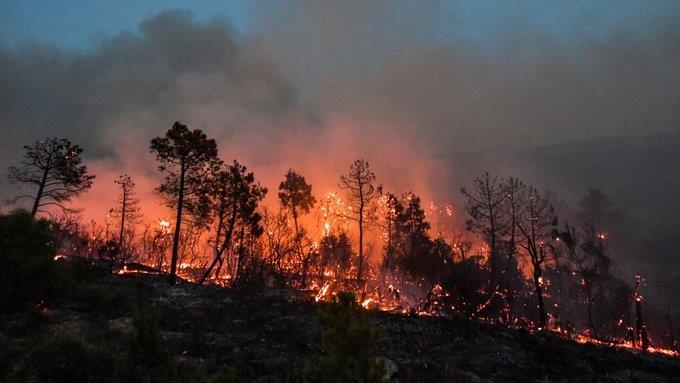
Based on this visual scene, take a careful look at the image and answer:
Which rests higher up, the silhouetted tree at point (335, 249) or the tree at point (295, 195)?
the tree at point (295, 195)

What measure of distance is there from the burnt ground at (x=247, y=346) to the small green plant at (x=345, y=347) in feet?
8.36

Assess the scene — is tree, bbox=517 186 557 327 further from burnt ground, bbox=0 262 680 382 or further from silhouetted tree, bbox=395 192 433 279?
silhouetted tree, bbox=395 192 433 279

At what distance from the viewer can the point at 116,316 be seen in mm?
20812

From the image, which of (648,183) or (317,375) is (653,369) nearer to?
(317,375)

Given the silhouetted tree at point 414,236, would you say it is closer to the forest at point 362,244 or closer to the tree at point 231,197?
the forest at point 362,244

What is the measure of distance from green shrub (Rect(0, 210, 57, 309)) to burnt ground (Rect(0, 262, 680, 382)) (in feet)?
2.62

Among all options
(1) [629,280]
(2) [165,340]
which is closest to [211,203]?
(2) [165,340]

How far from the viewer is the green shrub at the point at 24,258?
1714 cm

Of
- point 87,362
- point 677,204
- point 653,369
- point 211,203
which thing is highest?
point 677,204

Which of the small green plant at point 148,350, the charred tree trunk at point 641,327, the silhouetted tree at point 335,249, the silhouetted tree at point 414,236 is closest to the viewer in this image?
the small green plant at point 148,350

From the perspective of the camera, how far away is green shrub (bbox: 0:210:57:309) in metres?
17.1

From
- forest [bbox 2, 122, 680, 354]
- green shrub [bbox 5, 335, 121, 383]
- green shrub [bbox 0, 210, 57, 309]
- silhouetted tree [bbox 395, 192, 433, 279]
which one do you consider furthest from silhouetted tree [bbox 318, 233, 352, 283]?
green shrub [bbox 5, 335, 121, 383]

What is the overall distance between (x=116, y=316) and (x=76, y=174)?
19.8 metres

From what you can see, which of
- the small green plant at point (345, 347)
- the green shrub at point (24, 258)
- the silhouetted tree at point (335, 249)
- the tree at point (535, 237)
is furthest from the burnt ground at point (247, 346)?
the silhouetted tree at point (335, 249)
